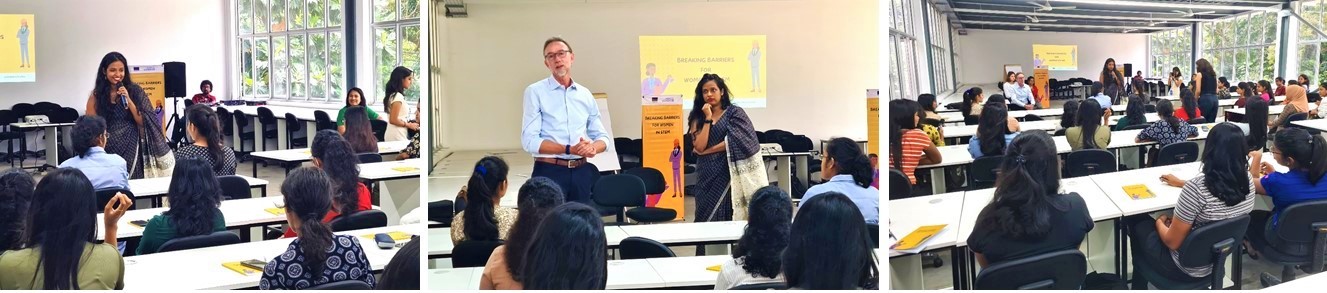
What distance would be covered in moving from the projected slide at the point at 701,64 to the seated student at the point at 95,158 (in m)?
2.48

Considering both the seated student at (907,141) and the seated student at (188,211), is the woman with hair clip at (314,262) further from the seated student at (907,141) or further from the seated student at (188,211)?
the seated student at (907,141)

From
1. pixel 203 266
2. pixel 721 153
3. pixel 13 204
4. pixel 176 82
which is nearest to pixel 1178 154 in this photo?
pixel 721 153

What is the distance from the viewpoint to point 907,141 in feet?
11.9

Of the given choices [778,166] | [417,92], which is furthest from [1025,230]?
[417,92]

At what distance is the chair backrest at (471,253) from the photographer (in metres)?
3.28

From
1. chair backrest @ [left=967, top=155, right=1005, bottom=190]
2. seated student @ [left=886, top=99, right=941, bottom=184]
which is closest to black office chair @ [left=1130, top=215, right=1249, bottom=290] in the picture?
chair backrest @ [left=967, top=155, right=1005, bottom=190]

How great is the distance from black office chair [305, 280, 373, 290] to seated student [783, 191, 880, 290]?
4.48ft

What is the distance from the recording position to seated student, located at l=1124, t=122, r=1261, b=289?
379cm

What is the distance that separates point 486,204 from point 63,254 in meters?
1.37

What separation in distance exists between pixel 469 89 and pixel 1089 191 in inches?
104

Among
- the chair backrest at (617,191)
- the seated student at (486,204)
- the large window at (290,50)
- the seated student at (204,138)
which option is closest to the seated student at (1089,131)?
the chair backrest at (617,191)

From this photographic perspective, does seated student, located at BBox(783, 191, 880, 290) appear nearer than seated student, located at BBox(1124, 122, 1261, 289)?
Yes

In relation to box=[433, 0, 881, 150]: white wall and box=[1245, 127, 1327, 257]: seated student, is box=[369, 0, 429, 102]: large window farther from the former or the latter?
box=[1245, 127, 1327, 257]: seated student

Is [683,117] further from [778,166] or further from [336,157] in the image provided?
[336,157]
